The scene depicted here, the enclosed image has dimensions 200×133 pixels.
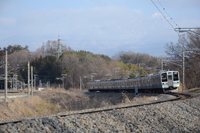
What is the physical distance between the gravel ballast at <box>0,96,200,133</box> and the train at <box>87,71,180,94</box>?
2199 centimetres

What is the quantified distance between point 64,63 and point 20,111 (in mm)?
55866

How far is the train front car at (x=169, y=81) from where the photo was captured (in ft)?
125

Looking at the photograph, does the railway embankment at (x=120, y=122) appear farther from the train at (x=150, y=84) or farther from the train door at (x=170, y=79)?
the train door at (x=170, y=79)

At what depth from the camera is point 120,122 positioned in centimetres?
1179

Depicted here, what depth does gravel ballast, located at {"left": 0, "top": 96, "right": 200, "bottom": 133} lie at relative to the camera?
9.27 meters

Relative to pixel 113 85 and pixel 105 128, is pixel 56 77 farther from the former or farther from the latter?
pixel 105 128

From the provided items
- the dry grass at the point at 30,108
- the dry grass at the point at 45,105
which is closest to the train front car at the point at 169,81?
the dry grass at the point at 45,105

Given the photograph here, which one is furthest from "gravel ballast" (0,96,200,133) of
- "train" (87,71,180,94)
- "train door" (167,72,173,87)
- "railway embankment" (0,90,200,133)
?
"train door" (167,72,173,87)

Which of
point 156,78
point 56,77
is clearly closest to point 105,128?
point 156,78

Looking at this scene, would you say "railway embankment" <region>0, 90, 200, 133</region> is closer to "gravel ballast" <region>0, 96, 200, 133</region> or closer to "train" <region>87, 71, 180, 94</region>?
"gravel ballast" <region>0, 96, 200, 133</region>

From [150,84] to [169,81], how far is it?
383cm

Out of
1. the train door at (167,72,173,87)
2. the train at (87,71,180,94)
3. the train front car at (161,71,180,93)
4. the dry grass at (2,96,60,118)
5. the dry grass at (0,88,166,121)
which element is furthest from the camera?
the train door at (167,72,173,87)

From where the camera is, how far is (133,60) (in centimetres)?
11812

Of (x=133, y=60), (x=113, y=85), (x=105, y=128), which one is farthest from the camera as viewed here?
(x=133, y=60)
